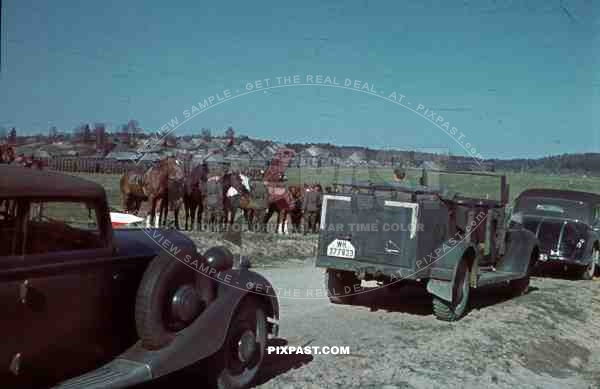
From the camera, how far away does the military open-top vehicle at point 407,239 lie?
8.73 metres

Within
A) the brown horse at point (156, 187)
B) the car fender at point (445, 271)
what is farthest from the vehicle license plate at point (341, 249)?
the brown horse at point (156, 187)

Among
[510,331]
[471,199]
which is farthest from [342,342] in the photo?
[471,199]

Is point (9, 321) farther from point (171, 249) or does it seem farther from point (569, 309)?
point (569, 309)

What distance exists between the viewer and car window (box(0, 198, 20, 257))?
4.14 metres

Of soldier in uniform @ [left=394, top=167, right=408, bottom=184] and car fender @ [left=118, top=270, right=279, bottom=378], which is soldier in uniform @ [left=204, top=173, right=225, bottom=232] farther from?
car fender @ [left=118, top=270, right=279, bottom=378]

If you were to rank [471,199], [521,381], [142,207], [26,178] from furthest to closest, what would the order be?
[142,207] < [471,199] < [521,381] < [26,178]

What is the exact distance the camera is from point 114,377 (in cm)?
464

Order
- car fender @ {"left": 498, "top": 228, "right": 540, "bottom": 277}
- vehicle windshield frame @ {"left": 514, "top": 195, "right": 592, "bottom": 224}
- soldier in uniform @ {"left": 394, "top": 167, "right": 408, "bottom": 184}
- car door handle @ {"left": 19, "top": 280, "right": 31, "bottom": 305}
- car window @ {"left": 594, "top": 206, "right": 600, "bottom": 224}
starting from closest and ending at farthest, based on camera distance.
Result: car door handle @ {"left": 19, "top": 280, "right": 31, "bottom": 305}, soldier in uniform @ {"left": 394, "top": 167, "right": 408, "bottom": 184}, car fender @ {"left": 498, "top": 228, "right": 540, "bottom": 277}, vehicle windshield frame @ {"left": 514, "top": 195, "right": 592, "bottom": 224}, car window @ {"left": 594, "top": 206, "right": 600, "bottom": 224}

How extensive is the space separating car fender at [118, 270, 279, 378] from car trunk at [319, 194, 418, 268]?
3.00 meters

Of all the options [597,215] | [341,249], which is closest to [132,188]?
[341,249]

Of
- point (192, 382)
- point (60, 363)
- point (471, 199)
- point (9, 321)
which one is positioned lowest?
point (192, 382)

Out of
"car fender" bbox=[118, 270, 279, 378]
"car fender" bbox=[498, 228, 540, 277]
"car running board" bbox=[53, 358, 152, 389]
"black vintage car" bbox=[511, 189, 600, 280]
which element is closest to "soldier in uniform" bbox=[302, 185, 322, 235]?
"black vintage car" bbox=[511, 189, 600, 280]

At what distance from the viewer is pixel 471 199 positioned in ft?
33.0

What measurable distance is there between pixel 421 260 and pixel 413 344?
1380 millimetres
